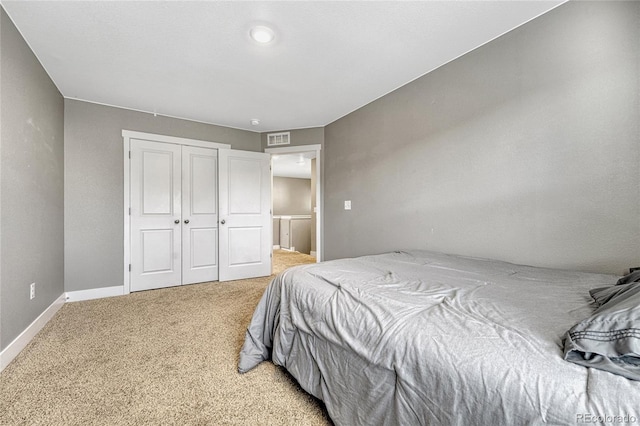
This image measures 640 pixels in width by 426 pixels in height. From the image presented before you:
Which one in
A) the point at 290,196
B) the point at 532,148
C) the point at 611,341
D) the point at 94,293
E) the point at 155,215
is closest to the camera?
the point at 611,341

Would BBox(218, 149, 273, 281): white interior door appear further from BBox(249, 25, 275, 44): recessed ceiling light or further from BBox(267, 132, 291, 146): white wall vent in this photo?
BBox(249, 25, 275, 44): recessed ceiling light

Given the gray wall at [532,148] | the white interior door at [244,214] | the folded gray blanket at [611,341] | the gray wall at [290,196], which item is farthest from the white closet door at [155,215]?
the gray wall at [290,196]

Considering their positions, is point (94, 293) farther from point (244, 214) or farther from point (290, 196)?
point (290, 196)

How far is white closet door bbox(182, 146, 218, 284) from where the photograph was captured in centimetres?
371

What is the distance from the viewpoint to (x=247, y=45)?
2.09 metres

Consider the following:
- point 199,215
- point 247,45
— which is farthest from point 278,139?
point 247,45

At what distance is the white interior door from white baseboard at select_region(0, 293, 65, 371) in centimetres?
174

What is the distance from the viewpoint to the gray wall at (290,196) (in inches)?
336

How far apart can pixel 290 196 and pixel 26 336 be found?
7.03 m

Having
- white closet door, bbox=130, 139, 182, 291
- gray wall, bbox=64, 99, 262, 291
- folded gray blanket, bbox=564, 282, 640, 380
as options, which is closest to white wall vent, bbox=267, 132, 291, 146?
white closet door, bbox=130, 139, 182, 291

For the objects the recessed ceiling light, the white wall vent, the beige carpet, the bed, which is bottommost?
the beige carpet

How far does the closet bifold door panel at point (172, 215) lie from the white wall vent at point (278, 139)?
0.86 meters

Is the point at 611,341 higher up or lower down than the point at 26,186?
lower down

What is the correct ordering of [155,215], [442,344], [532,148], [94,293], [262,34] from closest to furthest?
[442,344] → [532,148] → [262,34] → [94,293] → [155,215]
